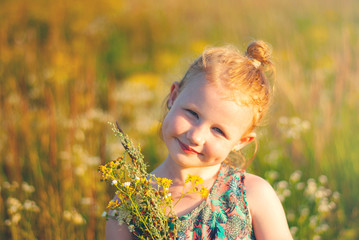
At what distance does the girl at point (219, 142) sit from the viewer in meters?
1.72

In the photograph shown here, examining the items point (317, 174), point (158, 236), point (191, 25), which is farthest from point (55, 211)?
point (191, 25)

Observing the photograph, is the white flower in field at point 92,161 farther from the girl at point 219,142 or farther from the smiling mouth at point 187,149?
the smiling mouth at point 187,149

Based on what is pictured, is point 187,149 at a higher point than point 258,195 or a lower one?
higher

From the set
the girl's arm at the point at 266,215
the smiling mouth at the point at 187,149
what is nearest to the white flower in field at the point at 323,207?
the girl's arm at the point at 266,215

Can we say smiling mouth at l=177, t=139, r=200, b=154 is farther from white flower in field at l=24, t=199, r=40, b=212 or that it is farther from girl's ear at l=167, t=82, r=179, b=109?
white flower in field at l=24, t=199, r=40, b=212

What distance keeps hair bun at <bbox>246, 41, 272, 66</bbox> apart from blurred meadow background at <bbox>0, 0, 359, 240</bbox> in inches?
21.2

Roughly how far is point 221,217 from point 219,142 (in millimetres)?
330

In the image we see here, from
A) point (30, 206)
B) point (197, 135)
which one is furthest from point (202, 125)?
point (30, 206)

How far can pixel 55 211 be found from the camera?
288 cm

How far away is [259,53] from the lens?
193 cm

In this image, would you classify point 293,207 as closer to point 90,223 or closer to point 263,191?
point 263,191

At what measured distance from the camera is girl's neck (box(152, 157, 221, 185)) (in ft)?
6.15

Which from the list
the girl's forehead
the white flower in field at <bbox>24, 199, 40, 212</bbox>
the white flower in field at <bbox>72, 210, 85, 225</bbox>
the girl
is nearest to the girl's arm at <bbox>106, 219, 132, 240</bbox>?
the girl

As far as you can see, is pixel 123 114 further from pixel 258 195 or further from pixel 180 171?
pixel 258 195
